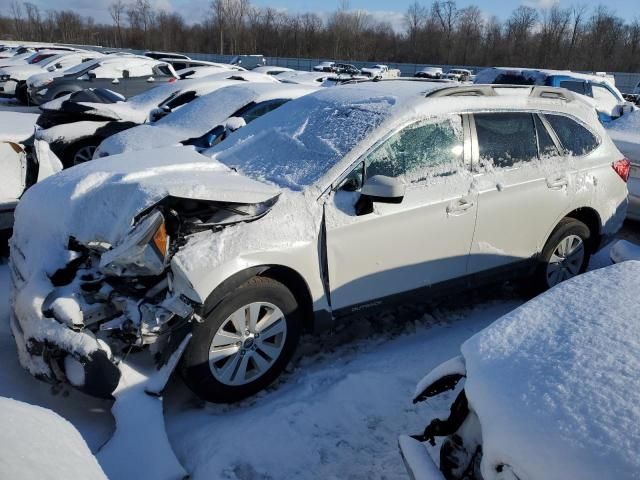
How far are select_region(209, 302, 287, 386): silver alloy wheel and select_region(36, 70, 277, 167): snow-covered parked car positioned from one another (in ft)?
14.9

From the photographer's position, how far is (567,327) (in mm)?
2084

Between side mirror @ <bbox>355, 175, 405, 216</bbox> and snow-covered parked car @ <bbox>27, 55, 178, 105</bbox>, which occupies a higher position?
side mirror @ <bbox>355, 175, 405, 216</bbox>

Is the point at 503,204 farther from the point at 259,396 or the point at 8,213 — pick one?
the point at 8,213

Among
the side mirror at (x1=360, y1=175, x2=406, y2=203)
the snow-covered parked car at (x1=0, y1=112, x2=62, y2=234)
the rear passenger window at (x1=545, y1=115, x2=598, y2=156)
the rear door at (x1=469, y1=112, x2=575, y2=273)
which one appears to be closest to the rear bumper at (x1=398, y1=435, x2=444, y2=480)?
the side mirror at (x1=360, y1=175, x2=406, y2=203)

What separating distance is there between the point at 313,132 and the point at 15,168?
9.67 feet

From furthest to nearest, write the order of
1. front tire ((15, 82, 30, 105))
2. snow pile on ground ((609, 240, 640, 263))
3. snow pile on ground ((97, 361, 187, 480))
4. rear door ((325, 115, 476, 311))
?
front tire ((15, 82, 30, 105)) → snow pile on ground ((609, 240, 640, 263)) → rear door ((325, 115, 476, 311)) → snow pile on ground ((97, 361, 187, 480))

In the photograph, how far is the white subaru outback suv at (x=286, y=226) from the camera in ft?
9.23

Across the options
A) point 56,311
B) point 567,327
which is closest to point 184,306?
point 56,311

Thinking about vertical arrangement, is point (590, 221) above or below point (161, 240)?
below

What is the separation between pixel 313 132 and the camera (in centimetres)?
377

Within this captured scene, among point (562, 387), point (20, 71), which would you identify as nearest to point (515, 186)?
point (562, 387)

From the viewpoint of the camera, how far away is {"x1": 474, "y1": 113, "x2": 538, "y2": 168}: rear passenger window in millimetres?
3883

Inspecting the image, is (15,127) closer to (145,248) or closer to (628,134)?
(145,248)

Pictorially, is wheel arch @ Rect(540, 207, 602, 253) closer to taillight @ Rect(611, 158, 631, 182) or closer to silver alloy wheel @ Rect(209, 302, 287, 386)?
taillight @ Rect(611, 158, 631, 182)
